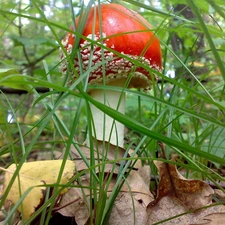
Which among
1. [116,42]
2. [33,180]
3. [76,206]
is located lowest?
[76,206]

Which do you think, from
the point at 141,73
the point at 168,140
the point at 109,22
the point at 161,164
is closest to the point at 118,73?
the point at 141,73

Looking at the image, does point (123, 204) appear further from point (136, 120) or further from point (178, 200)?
point (136, 120)

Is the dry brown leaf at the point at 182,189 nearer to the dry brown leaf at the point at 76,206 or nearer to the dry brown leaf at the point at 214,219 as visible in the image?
the dry brown leaf at the point at 214,219

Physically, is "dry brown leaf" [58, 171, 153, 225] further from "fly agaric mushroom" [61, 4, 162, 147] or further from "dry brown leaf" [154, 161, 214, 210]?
"fly agaric mushroom" [61, 4, 162, 147]

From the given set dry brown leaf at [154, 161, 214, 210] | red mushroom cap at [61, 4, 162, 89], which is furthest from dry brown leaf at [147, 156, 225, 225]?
red mushroom cap at [61, 4, 162, 89]

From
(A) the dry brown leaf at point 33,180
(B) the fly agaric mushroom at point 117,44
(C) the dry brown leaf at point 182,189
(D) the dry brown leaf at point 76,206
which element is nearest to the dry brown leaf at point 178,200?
(C) the dry brown leaf at point 182,189

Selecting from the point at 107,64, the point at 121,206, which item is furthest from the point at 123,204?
the point at 107,64
